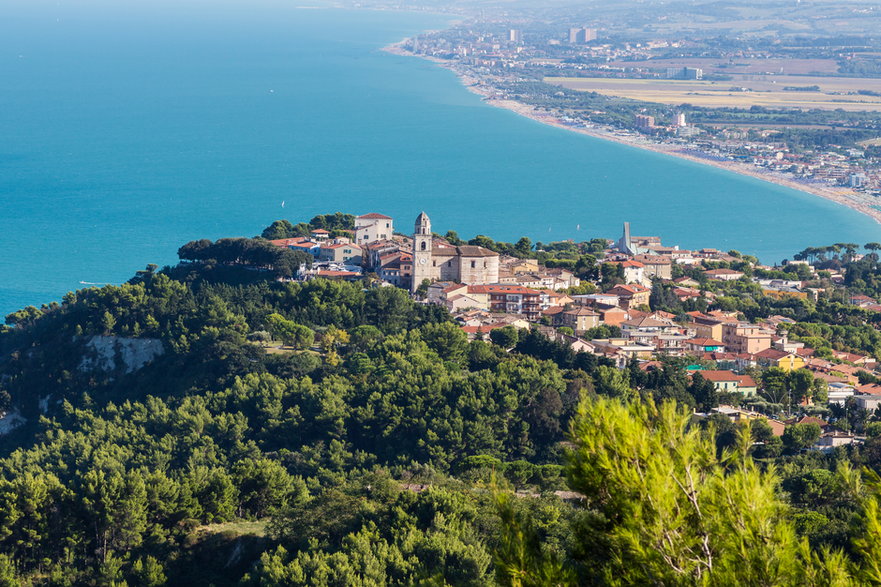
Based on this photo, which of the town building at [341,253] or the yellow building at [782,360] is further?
the town building at [341,253]

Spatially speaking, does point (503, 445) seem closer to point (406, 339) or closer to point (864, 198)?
point (406, 339)

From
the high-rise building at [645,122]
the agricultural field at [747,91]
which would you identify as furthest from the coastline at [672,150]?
the agricultural field at [747,91]

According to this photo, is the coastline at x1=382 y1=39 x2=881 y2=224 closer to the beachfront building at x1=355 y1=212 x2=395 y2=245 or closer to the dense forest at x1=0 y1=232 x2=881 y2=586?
the beachfront building at x1=355 y1=212 x2=395 y2=245

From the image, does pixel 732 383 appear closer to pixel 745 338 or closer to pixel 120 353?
pixel 745 338

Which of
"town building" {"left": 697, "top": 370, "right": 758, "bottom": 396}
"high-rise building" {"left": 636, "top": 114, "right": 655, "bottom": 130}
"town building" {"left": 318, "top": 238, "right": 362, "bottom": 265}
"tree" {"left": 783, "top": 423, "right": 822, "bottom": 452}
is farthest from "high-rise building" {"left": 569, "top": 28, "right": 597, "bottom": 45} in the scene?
"tree" {"left": 783, "top": 423, "right": 822, "bottom": 452}

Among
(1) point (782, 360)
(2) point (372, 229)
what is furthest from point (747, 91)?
(1) point (782, 360)

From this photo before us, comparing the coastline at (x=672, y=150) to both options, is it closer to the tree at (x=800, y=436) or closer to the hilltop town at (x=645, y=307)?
the hilltop town at (x=645, y=307)
